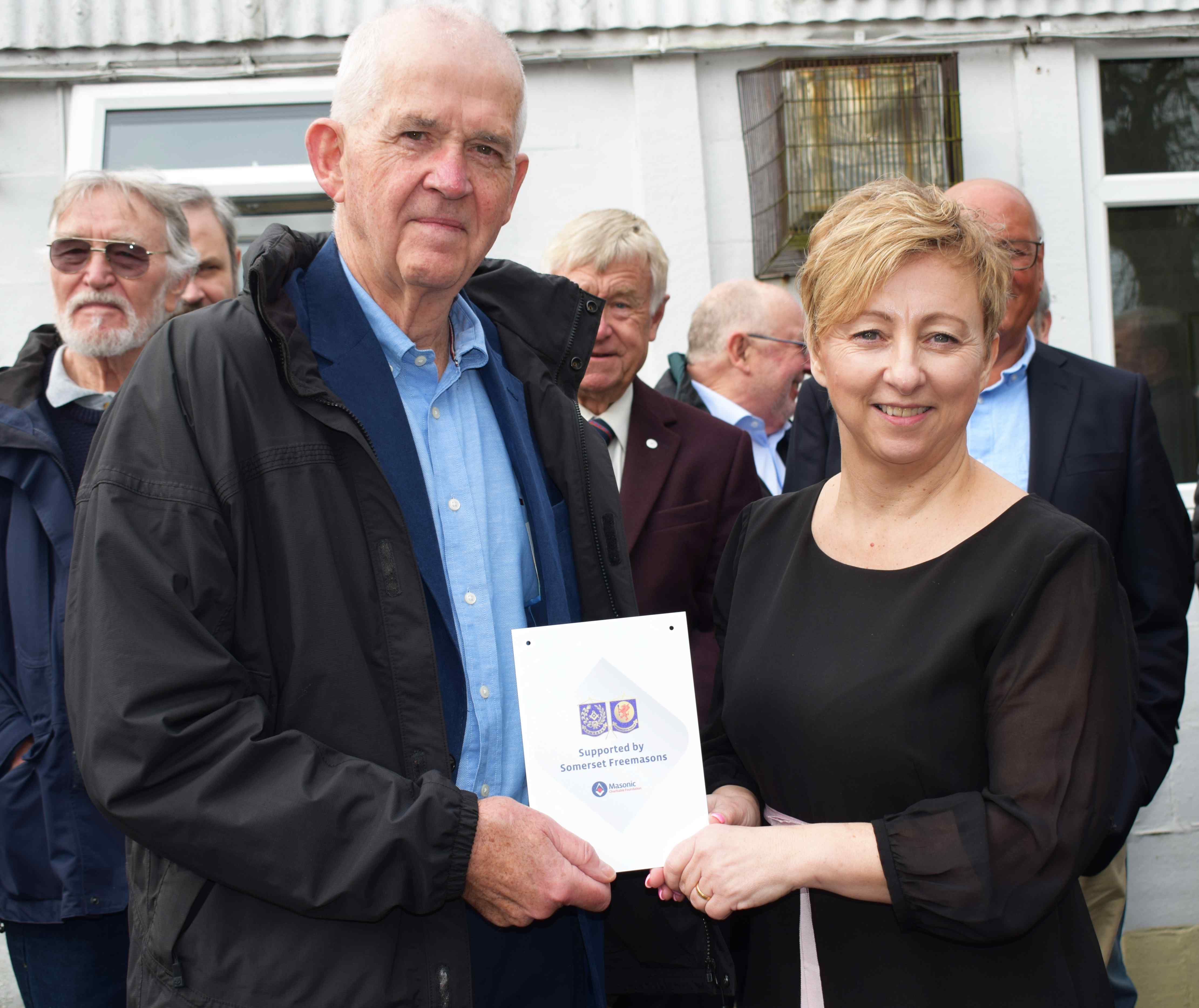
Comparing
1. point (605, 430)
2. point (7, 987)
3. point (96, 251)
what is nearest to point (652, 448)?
point (605, 430)

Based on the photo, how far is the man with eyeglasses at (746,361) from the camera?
4.26 meters

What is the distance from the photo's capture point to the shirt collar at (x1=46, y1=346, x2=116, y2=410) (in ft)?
8.94

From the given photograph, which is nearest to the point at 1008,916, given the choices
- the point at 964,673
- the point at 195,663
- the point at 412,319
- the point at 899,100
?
the point at 964,673

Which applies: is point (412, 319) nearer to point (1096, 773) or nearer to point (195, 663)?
point (195, 663)

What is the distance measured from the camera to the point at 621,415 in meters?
3.33

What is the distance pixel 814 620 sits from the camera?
73.5 inches

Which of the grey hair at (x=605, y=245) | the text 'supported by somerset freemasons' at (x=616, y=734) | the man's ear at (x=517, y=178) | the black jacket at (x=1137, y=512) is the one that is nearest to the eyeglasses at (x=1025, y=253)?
the black jacket at (x=1137, y=512)

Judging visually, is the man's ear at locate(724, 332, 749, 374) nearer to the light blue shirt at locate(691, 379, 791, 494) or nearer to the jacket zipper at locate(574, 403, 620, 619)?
the light blue shirt at locate(691, 379, 791, 494)

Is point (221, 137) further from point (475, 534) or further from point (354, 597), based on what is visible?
point (354, 597)

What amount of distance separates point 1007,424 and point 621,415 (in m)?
1.08

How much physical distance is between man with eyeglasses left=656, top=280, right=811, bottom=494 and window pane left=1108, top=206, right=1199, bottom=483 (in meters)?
1.42

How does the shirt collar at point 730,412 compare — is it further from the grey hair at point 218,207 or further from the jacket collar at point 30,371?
the jacket collar at point 30,371

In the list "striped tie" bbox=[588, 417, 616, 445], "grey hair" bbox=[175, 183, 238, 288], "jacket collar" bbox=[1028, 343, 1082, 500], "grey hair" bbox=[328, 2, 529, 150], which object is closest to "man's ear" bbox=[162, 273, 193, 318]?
"grey hair" bbox=[175, 183, 238, 288]

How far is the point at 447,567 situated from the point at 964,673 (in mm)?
851
